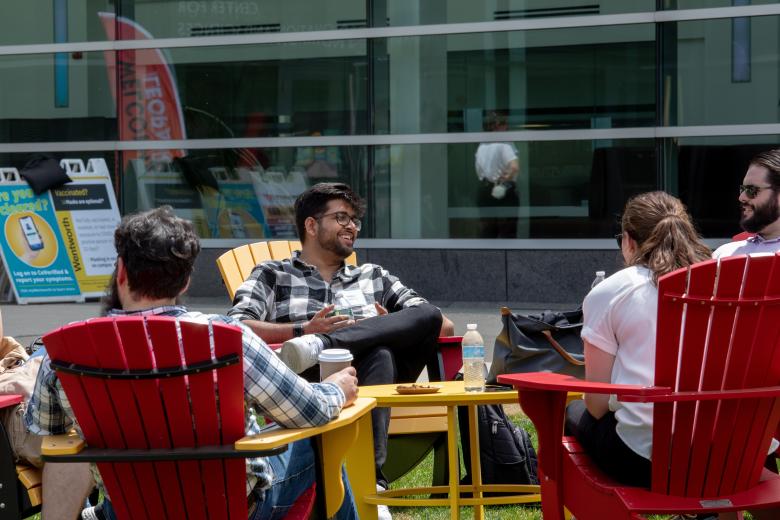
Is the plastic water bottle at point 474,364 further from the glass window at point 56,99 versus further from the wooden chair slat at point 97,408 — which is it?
the glass window at point 56,99

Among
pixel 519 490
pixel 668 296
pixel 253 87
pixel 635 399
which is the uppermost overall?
pixel 253 87

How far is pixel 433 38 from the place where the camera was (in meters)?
11.7

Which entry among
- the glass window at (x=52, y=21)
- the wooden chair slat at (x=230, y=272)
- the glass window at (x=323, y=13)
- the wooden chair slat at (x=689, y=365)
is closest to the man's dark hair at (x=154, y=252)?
the wooden chair slat at (x=689, y=365)

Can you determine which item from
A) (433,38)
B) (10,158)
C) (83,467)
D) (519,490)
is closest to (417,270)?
(433,38)

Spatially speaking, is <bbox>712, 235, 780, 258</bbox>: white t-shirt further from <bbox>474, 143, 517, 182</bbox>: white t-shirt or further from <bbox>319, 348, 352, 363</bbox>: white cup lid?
<bbox>474, 143, 517, 182</bbox>: white t-shirt

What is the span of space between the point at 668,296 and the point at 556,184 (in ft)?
27.6

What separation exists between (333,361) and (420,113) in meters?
8.35

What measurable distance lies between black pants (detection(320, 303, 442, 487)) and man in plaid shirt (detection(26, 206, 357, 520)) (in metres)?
1.19

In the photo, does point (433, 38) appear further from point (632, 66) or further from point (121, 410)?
point (121, 410)

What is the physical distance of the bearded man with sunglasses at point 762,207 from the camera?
16.7ft

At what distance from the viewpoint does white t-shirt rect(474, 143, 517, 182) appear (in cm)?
1150

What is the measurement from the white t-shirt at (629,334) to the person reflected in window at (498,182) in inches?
318

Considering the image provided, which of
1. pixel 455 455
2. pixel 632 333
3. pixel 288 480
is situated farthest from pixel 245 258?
pixel 632 333

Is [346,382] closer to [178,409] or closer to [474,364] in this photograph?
[178,409]
